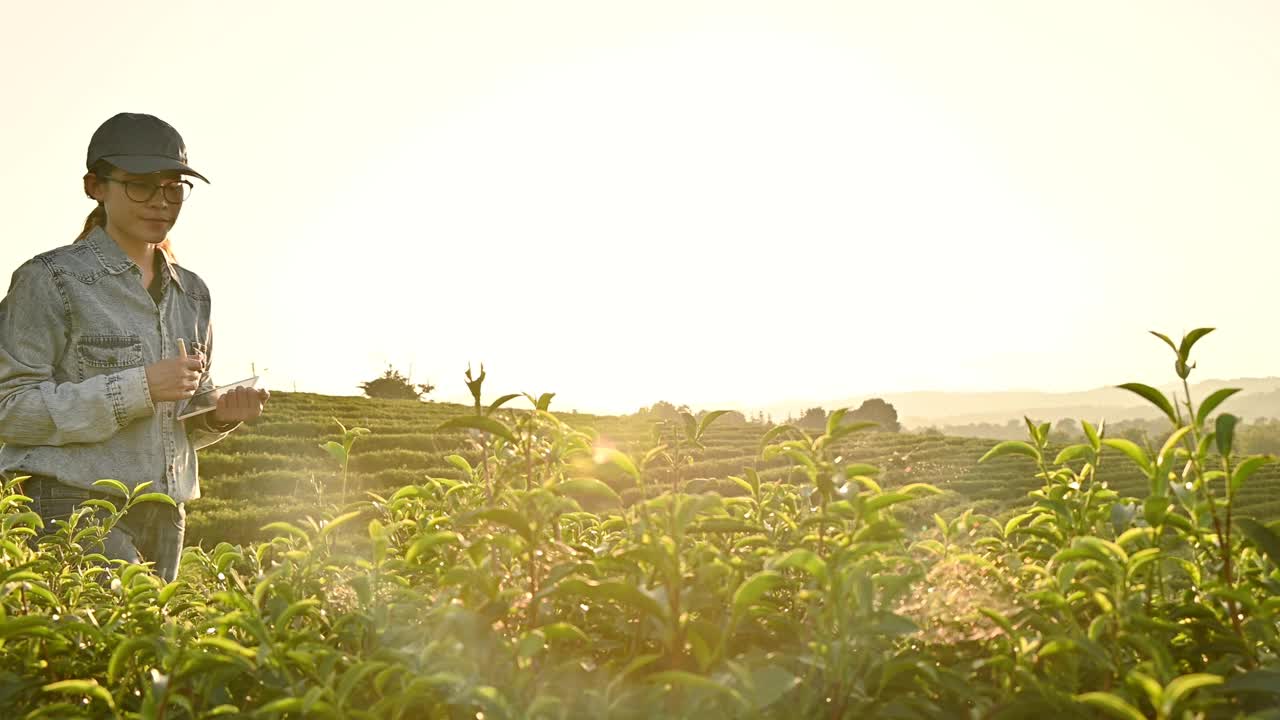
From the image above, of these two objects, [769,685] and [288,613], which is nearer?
[769,685]

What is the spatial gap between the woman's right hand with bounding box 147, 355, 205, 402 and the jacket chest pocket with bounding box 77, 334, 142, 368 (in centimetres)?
37

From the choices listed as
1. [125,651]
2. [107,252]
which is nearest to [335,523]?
[125,651]

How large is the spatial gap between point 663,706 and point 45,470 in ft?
9.65

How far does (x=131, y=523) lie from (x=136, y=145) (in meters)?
1.33

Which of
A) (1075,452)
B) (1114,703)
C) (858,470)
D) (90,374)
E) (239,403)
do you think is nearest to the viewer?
(1114,703)

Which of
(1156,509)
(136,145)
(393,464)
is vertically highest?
(136,145)

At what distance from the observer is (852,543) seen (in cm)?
119

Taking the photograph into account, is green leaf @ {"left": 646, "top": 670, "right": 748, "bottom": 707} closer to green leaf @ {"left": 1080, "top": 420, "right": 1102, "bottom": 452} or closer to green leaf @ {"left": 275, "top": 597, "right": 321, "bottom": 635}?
green leaf @ {"left": 275, "top": 597, "right": 321, "bottom": 635}

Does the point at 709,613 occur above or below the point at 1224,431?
below

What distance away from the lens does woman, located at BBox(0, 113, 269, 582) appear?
10.5ft

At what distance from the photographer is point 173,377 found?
10.5 ft

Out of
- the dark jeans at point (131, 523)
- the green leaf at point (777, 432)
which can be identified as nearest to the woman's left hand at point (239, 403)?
the dark jeans at point (131, 523)

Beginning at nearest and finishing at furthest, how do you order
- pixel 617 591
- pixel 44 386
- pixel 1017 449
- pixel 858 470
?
pixel 617 591 → pixel 858 470 → pixel 1017 449 → pixel 44 386

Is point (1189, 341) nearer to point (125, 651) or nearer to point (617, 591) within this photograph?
point (617, 591)
